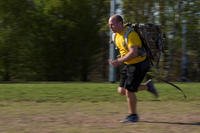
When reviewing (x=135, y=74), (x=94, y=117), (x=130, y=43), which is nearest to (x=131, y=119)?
(x=135, y=74)

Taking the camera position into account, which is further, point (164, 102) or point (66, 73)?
point (66, 73)

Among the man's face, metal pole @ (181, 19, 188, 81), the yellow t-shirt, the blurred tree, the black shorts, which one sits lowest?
metal pole @ (181, 19, 188, 81)

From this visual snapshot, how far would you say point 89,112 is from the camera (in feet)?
35.5

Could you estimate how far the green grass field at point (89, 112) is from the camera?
8.88 m

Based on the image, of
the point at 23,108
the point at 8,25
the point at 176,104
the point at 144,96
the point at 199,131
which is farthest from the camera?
the point at 8,25

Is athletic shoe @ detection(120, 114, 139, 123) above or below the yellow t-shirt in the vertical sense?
below

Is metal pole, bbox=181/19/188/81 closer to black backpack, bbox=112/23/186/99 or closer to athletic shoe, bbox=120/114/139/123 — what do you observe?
black backpack, bbox=112/23/186/99

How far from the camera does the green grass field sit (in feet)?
29.1

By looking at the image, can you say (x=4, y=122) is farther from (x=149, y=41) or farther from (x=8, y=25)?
(x=8, y=25)

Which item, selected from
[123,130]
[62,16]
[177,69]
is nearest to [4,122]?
[123,130]

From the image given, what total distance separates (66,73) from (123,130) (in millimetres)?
29833

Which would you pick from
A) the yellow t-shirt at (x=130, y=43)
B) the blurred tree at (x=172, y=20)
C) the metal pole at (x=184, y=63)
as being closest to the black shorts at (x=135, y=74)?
the yellow t-shirt at (x=130, y=43)

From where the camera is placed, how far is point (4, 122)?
31.1ft

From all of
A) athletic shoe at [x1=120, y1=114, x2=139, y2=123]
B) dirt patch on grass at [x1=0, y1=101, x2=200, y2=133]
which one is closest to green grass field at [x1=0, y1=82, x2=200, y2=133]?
dirt patch on grass at [x1=0, y1=101, x2=200, y2=133]
